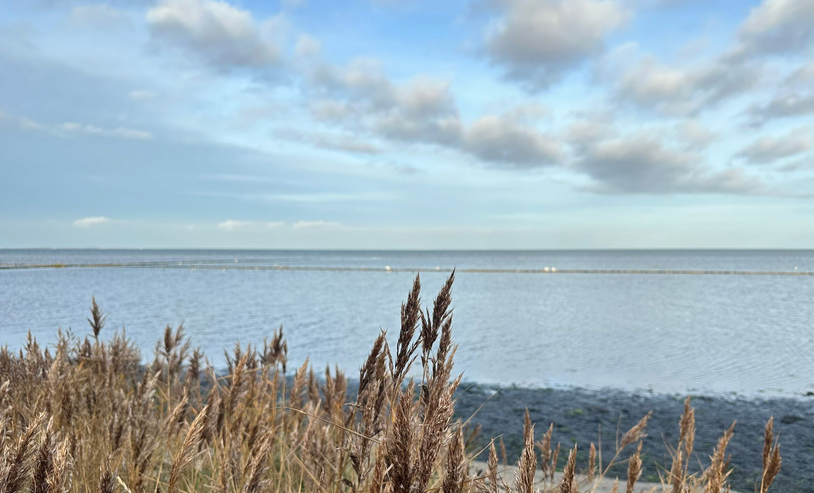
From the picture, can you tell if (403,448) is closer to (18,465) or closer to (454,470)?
(454,470)

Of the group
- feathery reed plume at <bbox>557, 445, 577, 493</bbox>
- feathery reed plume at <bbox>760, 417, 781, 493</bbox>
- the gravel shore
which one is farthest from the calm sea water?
feathery reed plume at <bbox>557, 445, 577, 493</bbox>

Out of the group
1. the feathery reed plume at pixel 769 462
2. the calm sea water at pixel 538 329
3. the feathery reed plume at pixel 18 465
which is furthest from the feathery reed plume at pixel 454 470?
the calm sea water at pixel 538 329

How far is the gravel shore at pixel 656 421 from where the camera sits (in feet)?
26.1

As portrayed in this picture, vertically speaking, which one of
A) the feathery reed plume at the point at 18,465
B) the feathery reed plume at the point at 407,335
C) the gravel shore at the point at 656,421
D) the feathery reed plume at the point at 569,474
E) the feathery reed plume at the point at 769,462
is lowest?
the gravel shore at the point at 656,421

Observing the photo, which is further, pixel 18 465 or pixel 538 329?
pixel 538 329

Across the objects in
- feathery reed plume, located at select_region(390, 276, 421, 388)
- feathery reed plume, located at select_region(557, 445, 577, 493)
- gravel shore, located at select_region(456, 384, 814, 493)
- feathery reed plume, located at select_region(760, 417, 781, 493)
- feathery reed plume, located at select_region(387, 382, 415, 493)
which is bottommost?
gravel shore, located at select_region(456, 384, 814, 493)

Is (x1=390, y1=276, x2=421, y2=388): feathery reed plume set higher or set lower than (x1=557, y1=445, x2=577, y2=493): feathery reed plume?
higher

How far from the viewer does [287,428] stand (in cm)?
495

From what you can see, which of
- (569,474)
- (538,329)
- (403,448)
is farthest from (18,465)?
(538,329)

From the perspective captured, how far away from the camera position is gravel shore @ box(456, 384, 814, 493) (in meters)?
7.94

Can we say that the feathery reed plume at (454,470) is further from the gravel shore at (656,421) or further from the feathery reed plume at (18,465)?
the gravel shore at (656,421)

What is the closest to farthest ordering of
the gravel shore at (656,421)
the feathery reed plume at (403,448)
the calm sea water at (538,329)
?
1. the feathery reed plume at (403,448)
2. the gravel shore at (656,421)
3. the calm sea water at (538,329)

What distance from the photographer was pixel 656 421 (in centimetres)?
1016

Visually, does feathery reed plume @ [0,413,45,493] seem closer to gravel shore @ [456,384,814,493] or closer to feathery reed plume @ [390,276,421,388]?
feathery reed plume @ [390,276,421,388]
